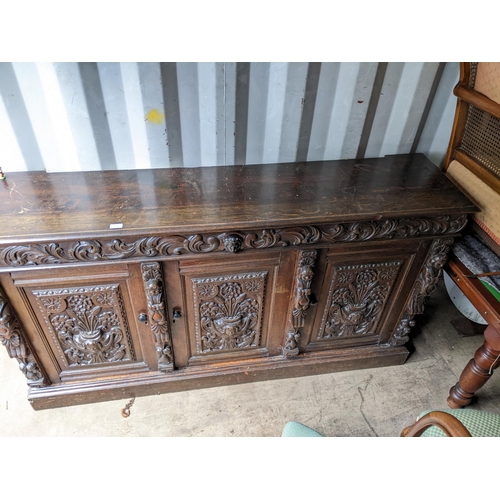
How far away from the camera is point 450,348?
228cm

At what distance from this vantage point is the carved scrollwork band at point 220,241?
1.36 metres

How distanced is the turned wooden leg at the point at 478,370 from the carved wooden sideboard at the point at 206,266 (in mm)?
327

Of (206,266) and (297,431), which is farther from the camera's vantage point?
(206,266)

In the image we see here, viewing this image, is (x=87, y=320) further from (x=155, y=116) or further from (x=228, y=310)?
(x=155, y=116)

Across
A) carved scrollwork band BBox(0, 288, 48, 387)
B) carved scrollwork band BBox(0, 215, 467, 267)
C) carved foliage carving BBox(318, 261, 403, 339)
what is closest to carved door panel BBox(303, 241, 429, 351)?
carved foliage carving BBox(318, 261, 403, 339)

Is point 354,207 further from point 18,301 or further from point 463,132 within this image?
point 18,301

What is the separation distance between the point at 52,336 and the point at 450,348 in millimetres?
2127

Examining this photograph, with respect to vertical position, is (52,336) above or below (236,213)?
below

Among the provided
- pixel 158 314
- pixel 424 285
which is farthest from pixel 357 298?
pixel 158 314

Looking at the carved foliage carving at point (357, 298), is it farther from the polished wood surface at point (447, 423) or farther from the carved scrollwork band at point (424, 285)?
the polished wood surface at point (447, 423)

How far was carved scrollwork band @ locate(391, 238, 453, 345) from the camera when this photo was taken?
172 cm

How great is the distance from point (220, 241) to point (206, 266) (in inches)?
6.1

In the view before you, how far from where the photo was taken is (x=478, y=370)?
72.4 inches

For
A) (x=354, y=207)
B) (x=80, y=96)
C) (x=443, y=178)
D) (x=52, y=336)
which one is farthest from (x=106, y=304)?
(x=443, y=178)
